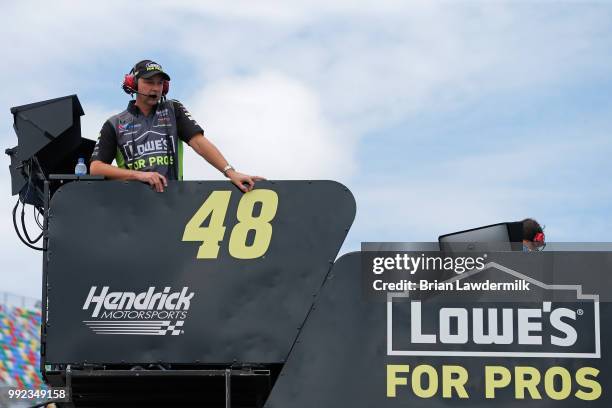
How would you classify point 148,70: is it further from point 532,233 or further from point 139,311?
point 532,233

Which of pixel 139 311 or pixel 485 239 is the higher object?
pixel 485 239

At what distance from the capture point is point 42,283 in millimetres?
4953

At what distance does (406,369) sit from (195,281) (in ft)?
4.35

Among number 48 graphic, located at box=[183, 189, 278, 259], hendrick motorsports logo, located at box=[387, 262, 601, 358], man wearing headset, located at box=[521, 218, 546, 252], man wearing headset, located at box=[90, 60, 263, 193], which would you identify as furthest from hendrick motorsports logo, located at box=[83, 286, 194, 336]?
man wearing headset, located at box=[521, 218, 546, 252]

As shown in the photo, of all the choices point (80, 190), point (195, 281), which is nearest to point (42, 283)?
point (80, 190)

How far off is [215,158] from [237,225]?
57 centimetres

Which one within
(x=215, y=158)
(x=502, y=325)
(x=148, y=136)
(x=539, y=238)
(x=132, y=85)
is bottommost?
(x=502, y=325)

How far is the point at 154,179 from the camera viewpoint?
4.89 metres

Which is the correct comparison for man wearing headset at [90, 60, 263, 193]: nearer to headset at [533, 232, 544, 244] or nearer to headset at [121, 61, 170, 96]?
headset at [121, 61, 170, 96]

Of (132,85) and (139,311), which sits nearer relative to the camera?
(139,311)

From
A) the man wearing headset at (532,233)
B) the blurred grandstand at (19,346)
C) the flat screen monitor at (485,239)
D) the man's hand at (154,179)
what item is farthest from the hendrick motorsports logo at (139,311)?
the blurred grandstand at (19,346)

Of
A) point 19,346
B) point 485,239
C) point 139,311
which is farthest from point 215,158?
point 19,346

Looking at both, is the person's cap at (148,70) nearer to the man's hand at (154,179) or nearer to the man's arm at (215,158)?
the man's arm at (215,158)

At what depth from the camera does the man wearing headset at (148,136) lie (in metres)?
5.18
